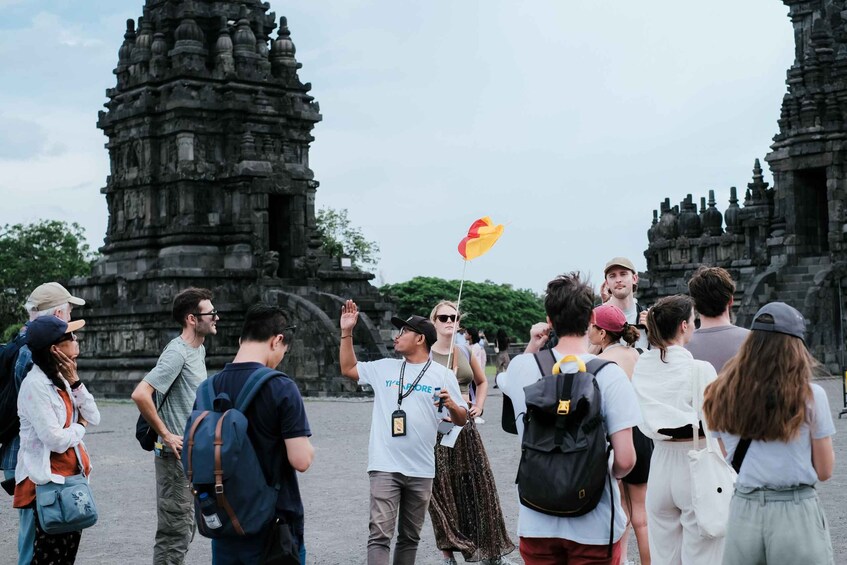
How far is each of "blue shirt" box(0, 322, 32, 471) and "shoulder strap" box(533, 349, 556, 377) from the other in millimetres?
3056

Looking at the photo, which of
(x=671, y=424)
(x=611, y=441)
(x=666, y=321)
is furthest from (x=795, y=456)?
(x=666, y=321)

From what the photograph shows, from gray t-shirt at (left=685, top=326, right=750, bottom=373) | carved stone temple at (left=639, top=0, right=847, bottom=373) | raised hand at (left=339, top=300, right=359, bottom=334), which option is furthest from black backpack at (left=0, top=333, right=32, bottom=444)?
carved stone temple at (left=639, top=0, right=847, bottom=373)

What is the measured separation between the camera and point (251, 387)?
5742mm

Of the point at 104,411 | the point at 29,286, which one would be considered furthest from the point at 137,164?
the point at 29,286

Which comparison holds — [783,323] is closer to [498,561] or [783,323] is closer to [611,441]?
[611,441]

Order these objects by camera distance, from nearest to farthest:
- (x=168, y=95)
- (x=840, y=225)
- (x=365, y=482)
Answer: (x=365, y=482), (x=168, y=95), (x=840, y=225)

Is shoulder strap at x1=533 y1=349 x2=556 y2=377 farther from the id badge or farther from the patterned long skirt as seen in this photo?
the patterned long skirt

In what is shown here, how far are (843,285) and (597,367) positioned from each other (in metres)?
29.0

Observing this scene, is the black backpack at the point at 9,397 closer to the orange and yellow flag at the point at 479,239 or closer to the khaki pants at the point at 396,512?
the khaki pants at the point at 396,512

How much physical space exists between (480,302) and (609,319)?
74411 millimetres

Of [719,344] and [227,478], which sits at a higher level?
[719,344]

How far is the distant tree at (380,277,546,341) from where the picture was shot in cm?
8081

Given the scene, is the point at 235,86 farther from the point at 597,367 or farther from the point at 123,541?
the point at 597,367

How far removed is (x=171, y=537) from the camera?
7883 millimetres
